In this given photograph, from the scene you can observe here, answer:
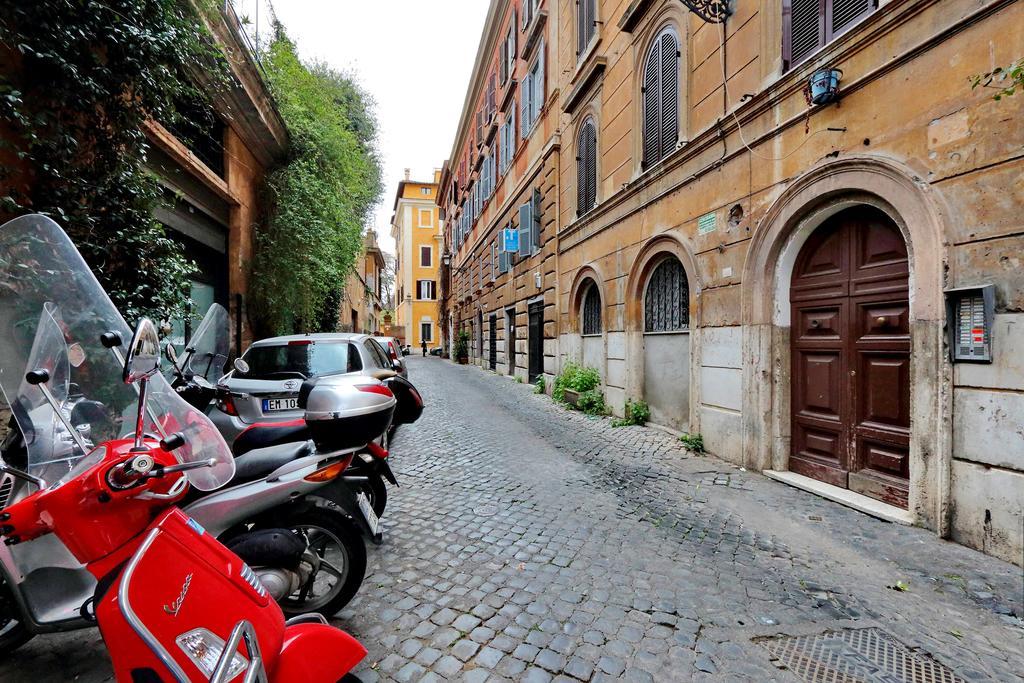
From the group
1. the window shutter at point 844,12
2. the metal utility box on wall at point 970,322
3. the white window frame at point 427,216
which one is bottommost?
the metal utility box on wall at point 970,322

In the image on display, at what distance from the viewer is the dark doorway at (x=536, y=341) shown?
13891 mm

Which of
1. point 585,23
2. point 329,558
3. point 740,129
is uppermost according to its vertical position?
point 585,23

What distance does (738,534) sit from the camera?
3.70 metres

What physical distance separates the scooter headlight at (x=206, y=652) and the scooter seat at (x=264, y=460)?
108 centimetres

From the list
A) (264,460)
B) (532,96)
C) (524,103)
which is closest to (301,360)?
(264,460)

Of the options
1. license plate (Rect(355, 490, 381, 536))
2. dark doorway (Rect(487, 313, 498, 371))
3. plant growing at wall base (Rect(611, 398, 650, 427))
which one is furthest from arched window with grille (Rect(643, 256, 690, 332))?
dark doorway (Rect(487, 313, 498, 371))

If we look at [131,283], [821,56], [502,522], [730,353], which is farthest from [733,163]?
[131,283]

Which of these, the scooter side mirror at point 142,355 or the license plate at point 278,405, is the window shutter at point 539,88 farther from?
the scooter side mirror at point 142,355

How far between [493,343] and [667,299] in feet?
43.7

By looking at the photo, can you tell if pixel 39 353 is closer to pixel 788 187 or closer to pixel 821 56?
pixel 788 187

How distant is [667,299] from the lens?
7.62 metres

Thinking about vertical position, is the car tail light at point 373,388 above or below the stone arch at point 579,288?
below

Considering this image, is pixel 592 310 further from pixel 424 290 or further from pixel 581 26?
pixel 424 290

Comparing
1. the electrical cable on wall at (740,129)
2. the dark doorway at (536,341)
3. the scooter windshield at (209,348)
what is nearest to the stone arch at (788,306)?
the electrical cable on wall at (740,129)
